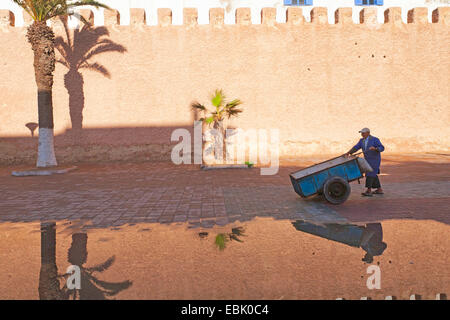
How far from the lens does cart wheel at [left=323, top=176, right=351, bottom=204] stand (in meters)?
5.84

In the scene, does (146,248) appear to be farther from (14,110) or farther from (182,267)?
(14,110)

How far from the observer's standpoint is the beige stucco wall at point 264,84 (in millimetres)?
15461

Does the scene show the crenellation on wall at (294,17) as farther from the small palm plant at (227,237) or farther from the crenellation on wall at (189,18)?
the small palm plant at (227,237)

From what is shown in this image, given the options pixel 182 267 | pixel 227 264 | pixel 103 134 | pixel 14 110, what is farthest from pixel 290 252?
pixel 14 110

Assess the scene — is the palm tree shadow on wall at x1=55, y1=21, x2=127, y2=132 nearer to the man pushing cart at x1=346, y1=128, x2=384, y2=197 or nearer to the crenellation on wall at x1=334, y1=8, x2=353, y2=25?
the crenellation on wall at x1=334, y1=8, x2=353, y2=25

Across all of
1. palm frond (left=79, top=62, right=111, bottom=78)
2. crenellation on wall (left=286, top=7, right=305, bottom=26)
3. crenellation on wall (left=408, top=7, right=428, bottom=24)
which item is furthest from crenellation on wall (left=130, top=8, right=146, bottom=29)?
crenellation on wall (left=408, top=7, right=428, bottom=24)

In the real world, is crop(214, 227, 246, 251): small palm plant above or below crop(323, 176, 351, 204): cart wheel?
below

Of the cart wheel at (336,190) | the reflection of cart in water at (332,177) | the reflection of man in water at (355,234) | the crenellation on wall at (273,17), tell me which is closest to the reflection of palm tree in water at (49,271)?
the reflection of man in water at (355,234)

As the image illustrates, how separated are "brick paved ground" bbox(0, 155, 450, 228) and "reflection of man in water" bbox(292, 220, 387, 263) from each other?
0.38 m

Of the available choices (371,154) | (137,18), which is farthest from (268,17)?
(371,154)

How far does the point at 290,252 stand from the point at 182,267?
1.28 meters

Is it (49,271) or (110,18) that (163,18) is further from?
(49,271)

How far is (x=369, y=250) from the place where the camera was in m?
3.60

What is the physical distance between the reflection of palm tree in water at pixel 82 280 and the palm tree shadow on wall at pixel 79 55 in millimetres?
13086
